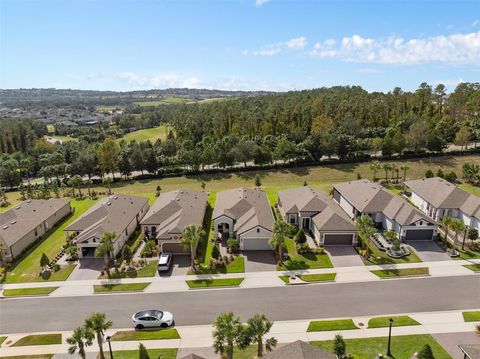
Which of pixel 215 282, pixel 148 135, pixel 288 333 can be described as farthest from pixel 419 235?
pixel 148 135

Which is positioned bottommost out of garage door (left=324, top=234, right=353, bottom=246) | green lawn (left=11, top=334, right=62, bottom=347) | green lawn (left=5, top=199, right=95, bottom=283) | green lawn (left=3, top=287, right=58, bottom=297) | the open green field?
green lawn (left=11, top=334, right=62, bottom=347)

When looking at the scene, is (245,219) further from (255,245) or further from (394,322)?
(394,322)

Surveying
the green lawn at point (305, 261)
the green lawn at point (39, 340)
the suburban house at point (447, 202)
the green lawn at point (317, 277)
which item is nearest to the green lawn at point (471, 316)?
the green lawn at point (317, 277)

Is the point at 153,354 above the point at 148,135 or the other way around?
the other way around

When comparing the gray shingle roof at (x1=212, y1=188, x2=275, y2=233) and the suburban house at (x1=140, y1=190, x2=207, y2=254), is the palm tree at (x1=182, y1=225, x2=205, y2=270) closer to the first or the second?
the suburban house at (x1=140, y1=190, x2=207, y2=254)

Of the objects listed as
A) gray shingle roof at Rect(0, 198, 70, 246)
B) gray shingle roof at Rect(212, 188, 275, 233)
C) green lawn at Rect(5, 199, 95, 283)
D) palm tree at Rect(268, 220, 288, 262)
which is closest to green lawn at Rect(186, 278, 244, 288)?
palm tree at Rect(268, 220, 288, 262)

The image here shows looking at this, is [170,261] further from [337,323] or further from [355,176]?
[355,176]

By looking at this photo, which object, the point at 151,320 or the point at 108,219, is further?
the point at 108,219

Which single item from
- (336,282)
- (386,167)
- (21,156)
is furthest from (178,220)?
(21,156)
